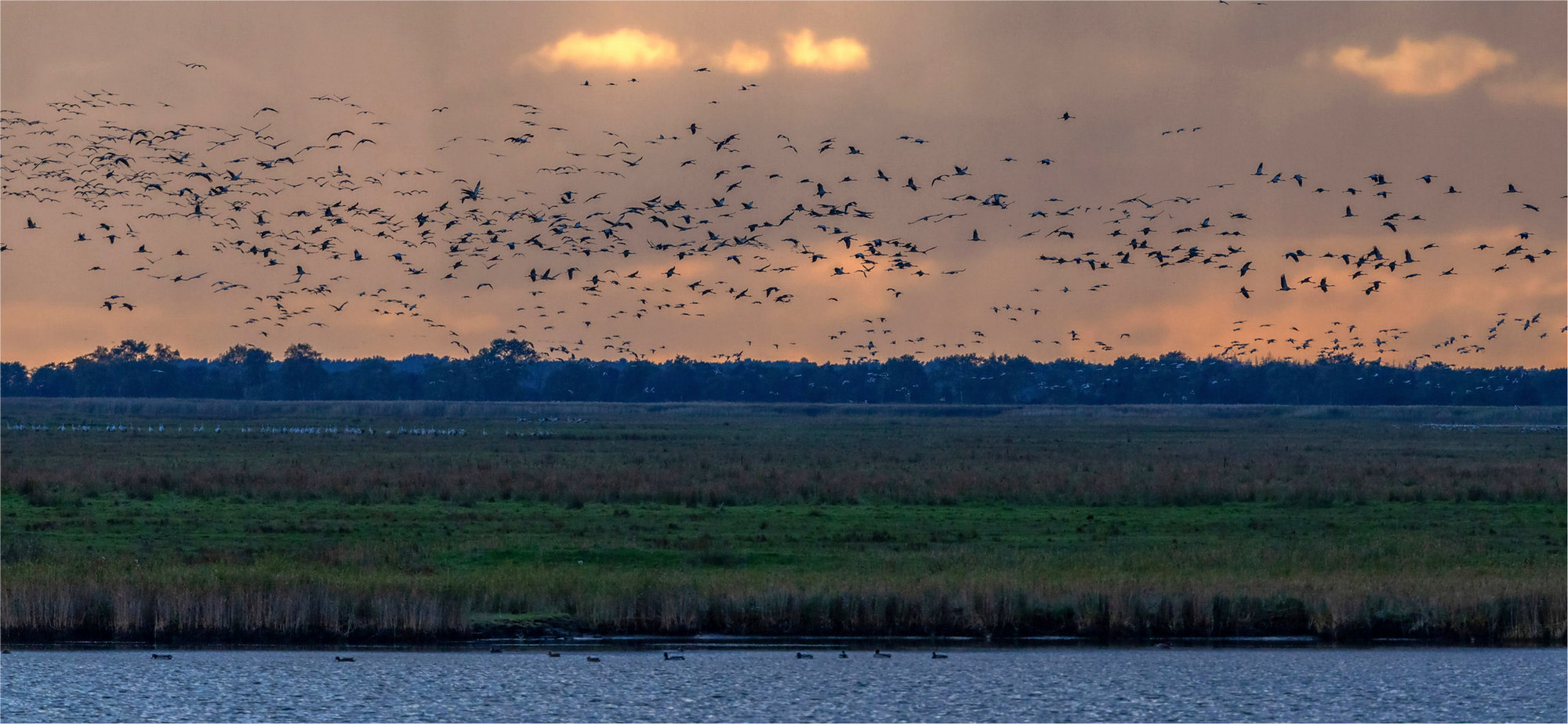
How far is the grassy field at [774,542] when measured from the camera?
2884 centimetres

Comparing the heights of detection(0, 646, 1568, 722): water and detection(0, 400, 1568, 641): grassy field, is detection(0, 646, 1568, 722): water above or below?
below

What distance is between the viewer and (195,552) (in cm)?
3466

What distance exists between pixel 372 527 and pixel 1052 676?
67.9 ft

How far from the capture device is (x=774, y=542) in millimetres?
37719

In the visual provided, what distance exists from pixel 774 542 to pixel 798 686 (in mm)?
12508

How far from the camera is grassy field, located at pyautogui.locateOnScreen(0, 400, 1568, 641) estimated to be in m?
28.8

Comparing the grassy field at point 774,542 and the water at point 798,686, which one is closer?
the water at point 798,686

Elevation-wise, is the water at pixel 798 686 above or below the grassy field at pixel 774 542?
below

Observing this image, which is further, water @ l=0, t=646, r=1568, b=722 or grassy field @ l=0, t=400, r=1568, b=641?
grassy field @ l=0, t=400, r=1568, b=641

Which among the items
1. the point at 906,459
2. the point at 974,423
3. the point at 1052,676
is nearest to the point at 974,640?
the point at 1052,676

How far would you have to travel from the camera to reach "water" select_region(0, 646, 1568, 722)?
23.8 meters

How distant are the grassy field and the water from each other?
1.22 metres

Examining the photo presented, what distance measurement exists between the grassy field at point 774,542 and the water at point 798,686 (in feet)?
3.99

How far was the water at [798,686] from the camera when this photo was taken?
23.8 meters
